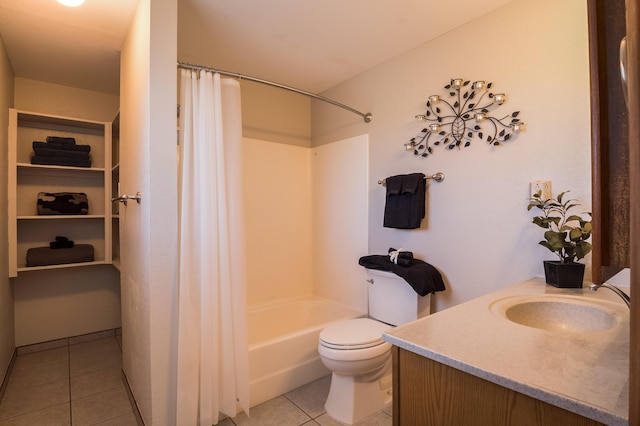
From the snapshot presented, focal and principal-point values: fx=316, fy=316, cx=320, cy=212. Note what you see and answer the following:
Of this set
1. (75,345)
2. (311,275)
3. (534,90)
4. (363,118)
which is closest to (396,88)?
(363,118)

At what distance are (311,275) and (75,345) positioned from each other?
7.22ft

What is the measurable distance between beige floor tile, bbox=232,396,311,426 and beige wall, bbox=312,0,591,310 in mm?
1137

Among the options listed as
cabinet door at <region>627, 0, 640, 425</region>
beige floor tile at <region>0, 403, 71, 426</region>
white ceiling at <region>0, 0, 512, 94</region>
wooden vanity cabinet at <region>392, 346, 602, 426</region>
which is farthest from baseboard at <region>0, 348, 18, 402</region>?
cabinet door at <region>627, 0, 640, 425</region>

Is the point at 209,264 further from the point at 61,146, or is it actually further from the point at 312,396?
the point at 61,146

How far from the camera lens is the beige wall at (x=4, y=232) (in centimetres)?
210

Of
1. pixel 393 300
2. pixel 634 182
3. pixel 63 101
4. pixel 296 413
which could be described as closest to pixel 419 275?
pixel 393 300

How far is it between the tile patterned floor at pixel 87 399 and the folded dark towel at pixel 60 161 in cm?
158

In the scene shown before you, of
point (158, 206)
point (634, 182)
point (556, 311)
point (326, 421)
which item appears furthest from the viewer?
point (326, 421)

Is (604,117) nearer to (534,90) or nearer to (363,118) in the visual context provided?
(534,90)

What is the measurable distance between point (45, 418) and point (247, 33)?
8.64 feet

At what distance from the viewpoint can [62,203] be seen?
2607 millimetres

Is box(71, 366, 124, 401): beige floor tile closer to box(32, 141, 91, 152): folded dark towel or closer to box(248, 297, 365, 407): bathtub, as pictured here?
box(248, 297, 365, 407): bathtub

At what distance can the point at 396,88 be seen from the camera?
2389 millimetres

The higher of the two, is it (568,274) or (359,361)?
(568,274)
